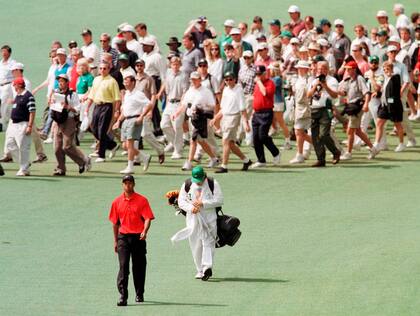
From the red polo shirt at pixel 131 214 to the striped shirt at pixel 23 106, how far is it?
859cm

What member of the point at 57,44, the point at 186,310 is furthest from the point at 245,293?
the point at 57,44

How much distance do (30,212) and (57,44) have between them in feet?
27.8

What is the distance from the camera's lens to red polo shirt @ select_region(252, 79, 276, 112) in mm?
25406

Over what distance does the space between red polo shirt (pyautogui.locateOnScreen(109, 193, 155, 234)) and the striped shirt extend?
28.2ft

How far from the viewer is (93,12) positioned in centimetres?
3962

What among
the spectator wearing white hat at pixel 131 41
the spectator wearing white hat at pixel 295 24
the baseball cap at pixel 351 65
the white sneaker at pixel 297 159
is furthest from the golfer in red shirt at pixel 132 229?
the spectator wearing white hat at pixel 295 24

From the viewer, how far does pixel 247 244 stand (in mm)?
19672

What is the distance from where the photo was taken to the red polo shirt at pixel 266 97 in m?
25.4

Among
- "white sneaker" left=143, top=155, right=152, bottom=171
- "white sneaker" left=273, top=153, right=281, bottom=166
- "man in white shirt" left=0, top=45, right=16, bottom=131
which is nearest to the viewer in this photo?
"white sneaker" left=143, top=155, right=152, bottom=171

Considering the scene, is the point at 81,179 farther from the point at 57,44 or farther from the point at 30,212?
the point at 57,44

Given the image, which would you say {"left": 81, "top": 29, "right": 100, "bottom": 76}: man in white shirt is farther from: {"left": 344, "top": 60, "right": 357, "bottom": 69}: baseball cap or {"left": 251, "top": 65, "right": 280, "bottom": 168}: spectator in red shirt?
{"left": 344, "top": 60, "right": 357, "bottom": 69}: baseball cap

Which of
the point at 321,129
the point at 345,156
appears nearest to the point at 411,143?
the point at 345,156

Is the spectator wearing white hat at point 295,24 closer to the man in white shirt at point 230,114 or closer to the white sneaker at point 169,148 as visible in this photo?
the white sneaker at point 169,148

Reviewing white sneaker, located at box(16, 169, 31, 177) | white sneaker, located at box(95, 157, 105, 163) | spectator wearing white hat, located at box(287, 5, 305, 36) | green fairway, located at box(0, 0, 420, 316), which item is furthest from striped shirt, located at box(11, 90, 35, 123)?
spectator wearing white hat, located at box(287, 5, 305, 36)
